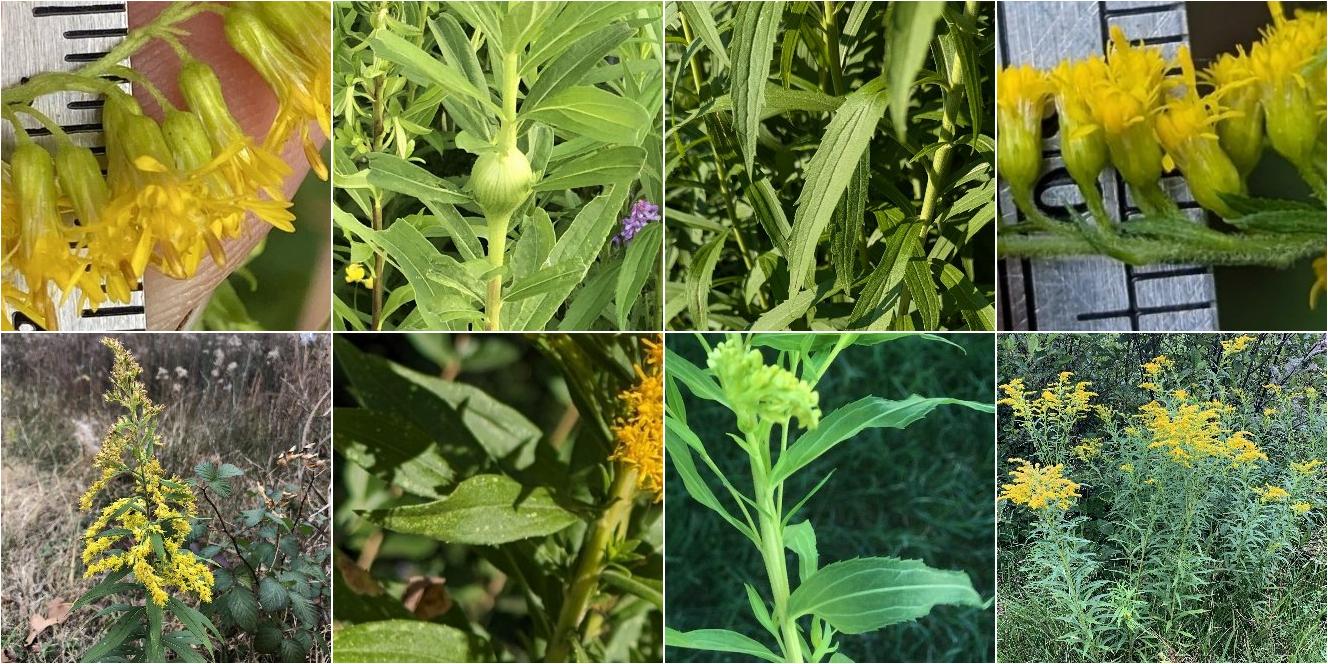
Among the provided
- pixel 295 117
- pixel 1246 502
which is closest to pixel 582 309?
pixel 295 117

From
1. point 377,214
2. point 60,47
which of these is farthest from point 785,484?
point 60,47

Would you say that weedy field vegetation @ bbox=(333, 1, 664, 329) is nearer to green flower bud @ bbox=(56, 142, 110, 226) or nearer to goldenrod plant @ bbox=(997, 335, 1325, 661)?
green flower bud @ bbox=(56, 142, 110, 226)

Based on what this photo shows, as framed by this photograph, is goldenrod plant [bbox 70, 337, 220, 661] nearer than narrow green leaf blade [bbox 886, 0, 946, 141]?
No

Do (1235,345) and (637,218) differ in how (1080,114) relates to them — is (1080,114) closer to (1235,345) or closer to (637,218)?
(1235,345)

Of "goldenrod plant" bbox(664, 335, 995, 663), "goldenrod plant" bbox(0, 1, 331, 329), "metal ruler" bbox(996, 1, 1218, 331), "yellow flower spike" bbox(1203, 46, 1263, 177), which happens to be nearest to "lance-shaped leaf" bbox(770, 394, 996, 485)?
"goldenrod plant" bbox(664, 335, 995, 663)

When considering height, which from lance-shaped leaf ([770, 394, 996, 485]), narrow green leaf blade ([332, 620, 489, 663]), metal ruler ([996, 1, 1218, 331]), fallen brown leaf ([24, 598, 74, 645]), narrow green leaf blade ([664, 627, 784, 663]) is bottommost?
narrow green leaf blade ([664, 627, 784, 663])

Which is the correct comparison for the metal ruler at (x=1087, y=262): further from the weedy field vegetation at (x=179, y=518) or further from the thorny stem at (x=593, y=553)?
the weedy field vegetation at (x=179, y=518)
